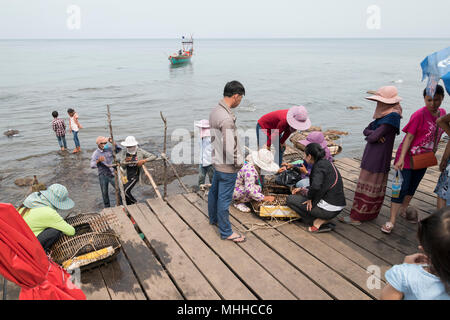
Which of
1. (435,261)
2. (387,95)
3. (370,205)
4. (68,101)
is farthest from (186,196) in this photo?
(68,101)

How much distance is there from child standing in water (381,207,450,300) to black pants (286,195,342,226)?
81.3 inches

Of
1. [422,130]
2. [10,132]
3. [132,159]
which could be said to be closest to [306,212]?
[422,130]

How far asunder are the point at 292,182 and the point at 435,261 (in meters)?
3.72

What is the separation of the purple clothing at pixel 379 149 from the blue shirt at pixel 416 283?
7.97 ft

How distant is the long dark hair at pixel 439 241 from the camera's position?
141 centimetres

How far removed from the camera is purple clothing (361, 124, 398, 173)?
3.75m

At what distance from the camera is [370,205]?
164 inches

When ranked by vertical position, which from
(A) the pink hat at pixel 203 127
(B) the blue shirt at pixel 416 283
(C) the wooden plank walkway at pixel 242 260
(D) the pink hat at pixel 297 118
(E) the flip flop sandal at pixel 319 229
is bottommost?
(C) the wooden plank walkway at pixel 242 260

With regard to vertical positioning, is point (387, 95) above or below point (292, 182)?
above

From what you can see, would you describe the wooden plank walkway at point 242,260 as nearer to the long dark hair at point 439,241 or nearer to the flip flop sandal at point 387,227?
the flip flop sandal at point 387,227

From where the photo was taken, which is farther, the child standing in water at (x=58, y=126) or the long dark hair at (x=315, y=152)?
the child standing in water at (x=58, y=126)

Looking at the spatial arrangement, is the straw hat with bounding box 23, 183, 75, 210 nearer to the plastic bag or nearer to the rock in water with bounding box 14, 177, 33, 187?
the plastic bag

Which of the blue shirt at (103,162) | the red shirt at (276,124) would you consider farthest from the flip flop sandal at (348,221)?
the blue shirt at (103,162)

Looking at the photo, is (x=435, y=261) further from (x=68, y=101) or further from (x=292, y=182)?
(x=68, y=101)
